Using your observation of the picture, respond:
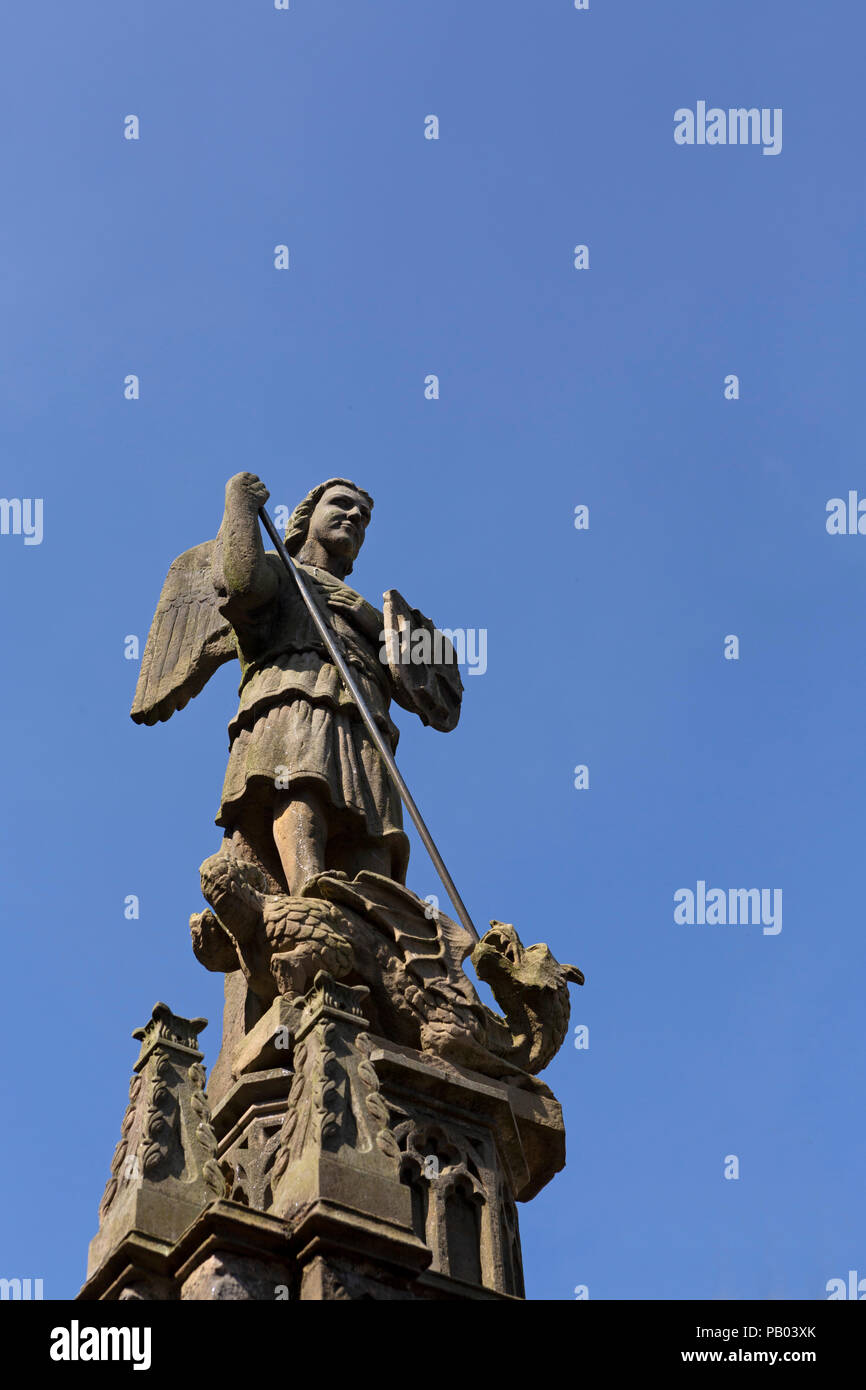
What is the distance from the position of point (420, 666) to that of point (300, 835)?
2542mm

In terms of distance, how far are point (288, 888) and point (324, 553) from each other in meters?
3.76

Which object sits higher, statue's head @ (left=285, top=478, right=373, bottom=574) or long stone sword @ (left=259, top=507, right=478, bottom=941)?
statue's head @ (left=285, top=478, right=373, bottom=574)

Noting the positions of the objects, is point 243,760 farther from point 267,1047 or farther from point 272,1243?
point 272,1243

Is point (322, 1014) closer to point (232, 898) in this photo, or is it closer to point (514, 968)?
point (232, 898)

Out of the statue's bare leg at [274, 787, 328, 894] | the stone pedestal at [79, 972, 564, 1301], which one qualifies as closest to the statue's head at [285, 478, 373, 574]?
the statue's bare leg at [274, 787, 328, 894]

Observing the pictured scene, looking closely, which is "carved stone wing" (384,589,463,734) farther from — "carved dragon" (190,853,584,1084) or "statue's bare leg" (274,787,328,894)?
"carved dragon" (190,853,584,1084)

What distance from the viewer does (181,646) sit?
51.1ft

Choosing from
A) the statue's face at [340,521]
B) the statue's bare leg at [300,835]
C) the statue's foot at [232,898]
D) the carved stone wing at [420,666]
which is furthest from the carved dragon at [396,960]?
the statue's face at [340,521]

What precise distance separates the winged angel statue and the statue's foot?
11mm

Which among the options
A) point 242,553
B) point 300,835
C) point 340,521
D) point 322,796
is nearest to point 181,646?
point 242,553

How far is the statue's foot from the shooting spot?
12633mm

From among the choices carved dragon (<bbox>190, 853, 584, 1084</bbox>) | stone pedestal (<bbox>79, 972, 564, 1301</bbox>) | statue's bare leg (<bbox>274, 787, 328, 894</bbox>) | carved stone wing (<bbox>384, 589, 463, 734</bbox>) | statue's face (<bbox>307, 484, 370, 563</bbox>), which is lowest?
stone pedestal (<bbox>79, 972, 564, 1301</bbox>)
